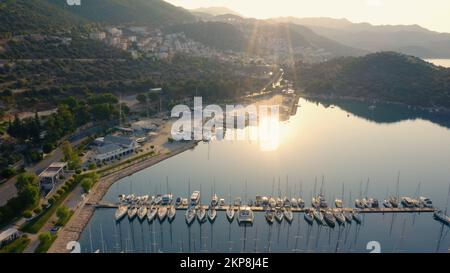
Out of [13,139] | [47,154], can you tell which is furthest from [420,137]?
[13,139]

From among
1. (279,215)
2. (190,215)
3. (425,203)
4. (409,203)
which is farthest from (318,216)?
(425,203)

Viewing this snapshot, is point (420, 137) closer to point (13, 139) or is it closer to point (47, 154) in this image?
point (47, 154)

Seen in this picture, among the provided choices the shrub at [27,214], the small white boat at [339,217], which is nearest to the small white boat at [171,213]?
the shrub at [27,214]

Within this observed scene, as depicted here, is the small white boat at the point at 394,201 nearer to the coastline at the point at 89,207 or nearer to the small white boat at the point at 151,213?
the small white boat at the point at 151,213

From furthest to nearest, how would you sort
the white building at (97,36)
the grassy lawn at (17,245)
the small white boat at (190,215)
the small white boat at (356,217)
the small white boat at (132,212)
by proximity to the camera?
the white building at (97,36)
the small white boat at (356,217)
the small white boat at (132,212)
the small white boat at (190,215)
the grassy lawn at (17,245)

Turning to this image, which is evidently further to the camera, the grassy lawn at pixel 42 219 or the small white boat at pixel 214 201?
the small white boat at pixel 214 201

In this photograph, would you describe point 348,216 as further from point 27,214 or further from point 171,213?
point 27,214

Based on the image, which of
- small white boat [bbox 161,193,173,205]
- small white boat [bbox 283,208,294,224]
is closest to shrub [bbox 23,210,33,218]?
small white boat [bbox 161,193,173,205]
